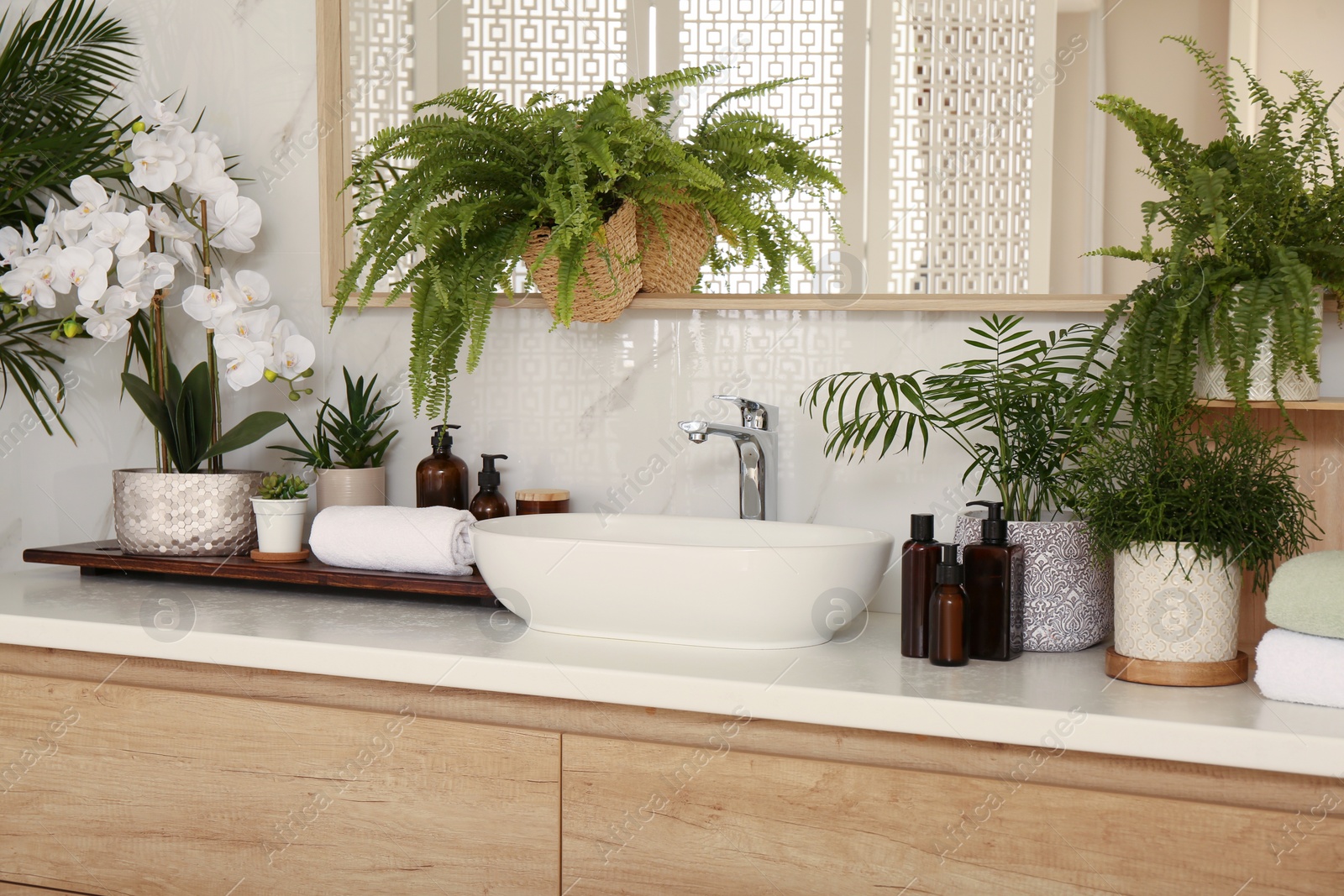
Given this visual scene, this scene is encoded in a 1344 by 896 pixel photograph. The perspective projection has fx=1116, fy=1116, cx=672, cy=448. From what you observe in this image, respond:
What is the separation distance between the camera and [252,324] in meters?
1.56

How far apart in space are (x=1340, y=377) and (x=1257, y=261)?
0.25 m

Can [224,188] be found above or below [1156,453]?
above

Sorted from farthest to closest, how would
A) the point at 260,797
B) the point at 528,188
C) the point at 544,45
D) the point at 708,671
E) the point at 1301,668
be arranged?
1. the point at 544,45
2. the point at 528,188
3. the point at 260,797
4. the point at 708,671
5. the point at 1301,668

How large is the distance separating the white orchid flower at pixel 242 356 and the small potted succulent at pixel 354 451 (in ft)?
0.38

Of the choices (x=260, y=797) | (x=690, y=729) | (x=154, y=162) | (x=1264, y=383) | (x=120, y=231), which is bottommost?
(x=260, y=797)

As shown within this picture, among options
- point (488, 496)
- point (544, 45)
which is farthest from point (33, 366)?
point (544, 45)

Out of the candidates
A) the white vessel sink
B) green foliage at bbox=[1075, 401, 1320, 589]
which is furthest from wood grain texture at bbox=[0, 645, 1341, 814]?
green foliage at bbox=[1075, 401, 1320, 589]

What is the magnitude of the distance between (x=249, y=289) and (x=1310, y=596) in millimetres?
1368

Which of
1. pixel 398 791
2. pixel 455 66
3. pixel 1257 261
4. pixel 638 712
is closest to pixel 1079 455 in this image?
pixel 1257 261

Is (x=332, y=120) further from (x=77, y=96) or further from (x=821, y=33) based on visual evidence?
(x=821, y=33)

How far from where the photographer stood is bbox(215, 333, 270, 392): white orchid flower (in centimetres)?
155

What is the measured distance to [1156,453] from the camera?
1109mm

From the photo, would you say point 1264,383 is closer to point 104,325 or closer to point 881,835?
point 881,835

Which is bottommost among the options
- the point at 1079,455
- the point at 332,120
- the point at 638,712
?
the point at 638,712
